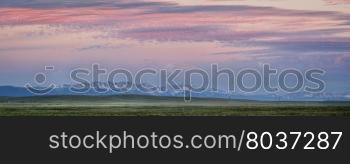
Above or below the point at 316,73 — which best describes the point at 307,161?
below

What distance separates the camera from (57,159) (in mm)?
15031

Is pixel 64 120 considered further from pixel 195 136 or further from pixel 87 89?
pixel 195 136

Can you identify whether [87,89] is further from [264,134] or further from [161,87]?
[264,134]

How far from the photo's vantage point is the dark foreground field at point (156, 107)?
50.4 feet

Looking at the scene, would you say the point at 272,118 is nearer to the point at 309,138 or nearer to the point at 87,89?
the point at 309,138

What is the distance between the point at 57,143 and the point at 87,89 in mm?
799

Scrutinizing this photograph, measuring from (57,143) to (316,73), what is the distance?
3073mm

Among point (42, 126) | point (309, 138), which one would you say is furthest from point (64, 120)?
point (309, 138)

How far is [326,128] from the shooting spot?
15133 millimetres

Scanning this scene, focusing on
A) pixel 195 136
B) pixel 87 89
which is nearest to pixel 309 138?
pixel 195 136

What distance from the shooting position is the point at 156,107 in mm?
15445

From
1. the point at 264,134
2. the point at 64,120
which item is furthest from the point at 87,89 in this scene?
Result: the point at 264,134

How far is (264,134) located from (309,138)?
506mm

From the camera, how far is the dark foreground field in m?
15.4
